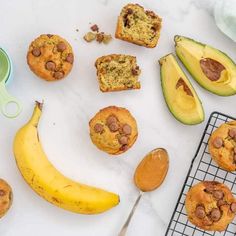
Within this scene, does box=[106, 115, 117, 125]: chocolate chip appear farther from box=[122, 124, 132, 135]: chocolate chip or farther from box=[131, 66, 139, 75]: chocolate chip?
box=[131, 66, 139, 75]: chocolate chip

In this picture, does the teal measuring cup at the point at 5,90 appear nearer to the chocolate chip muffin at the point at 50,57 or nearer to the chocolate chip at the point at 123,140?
the chocolate chip muffin at the point at 50,57

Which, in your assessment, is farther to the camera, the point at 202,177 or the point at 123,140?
the point at 202,177

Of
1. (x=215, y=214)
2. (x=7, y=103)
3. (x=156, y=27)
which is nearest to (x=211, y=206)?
(x=215, y=214)

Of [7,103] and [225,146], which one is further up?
[225,146]

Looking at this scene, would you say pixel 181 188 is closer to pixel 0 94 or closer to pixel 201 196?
pixel 201 196

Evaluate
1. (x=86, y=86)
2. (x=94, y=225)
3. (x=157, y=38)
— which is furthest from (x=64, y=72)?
(x=94, y=225)

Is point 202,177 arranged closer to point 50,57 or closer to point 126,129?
point 126,129
